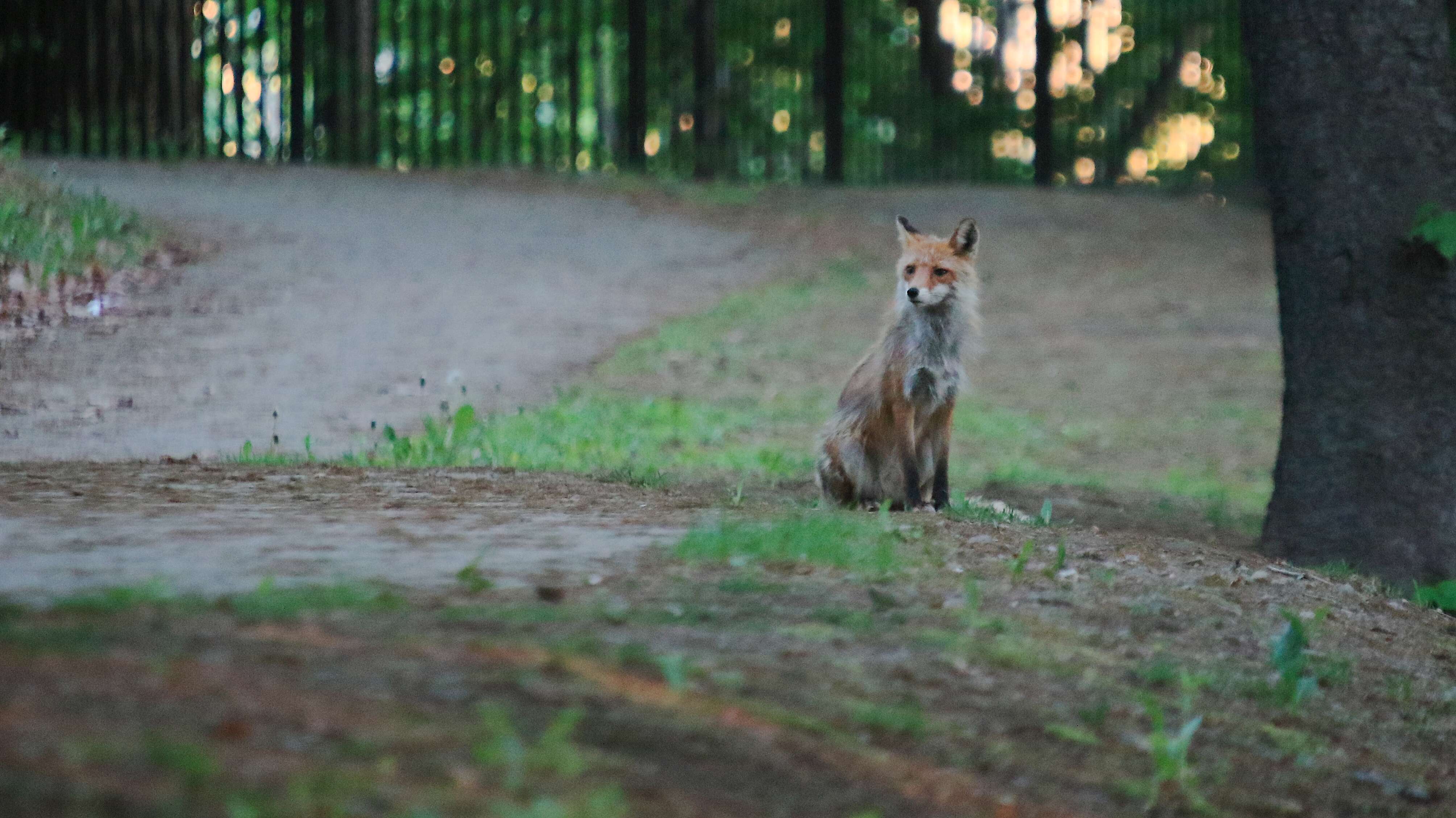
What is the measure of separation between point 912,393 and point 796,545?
192 centimetres

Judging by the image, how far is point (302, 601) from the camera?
3.56 meters

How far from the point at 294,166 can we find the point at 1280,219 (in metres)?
13.4

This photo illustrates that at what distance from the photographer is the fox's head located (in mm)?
6809

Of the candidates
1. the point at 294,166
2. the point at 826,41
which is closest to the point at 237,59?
the point at 294,166

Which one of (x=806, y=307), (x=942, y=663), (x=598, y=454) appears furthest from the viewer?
(x=806, y=307)

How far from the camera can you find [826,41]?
19938 millimetres

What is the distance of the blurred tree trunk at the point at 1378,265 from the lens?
6.62m

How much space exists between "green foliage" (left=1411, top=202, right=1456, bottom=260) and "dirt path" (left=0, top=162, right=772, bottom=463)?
214 inches

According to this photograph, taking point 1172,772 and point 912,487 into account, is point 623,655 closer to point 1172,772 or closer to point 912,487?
point 1172,772

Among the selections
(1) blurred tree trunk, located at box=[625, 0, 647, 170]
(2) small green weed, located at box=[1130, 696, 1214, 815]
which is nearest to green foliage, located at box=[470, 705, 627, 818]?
(2) small green weed, located at box=[1130, 696, 1214, 815]

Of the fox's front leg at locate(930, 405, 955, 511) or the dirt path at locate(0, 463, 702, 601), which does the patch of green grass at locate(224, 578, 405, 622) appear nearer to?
the dirt path at locate(0, 463, 702, 601)

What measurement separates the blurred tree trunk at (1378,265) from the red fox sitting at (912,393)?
63.7 inches

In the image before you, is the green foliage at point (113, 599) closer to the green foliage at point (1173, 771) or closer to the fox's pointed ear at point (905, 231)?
the green foliage at point (1173, 771)

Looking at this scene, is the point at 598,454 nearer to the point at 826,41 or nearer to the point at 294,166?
the point at 294,166
